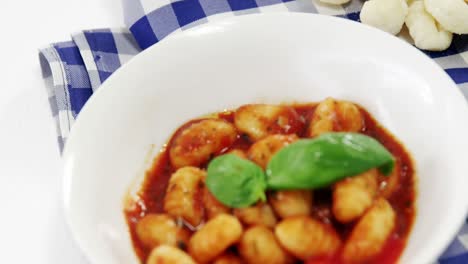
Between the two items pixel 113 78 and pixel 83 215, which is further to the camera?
pixel 113 78

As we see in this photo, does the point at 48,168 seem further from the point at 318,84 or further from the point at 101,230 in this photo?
the point at 318,84

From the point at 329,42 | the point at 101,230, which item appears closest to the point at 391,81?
the point at 329,42

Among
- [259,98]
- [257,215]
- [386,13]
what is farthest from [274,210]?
[386,13]

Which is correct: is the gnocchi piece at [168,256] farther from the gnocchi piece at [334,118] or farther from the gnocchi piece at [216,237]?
the gnocchi piece at [334,118]

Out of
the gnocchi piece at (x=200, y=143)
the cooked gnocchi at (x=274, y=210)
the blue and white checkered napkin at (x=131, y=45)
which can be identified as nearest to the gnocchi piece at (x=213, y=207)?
the cooked gnocchi at (x=274, y=210)

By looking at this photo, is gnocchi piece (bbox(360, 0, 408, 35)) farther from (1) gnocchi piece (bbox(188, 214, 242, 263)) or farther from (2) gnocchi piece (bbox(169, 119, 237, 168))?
(1) gnocchi piece (bbox(188, 214, 242, 263))
